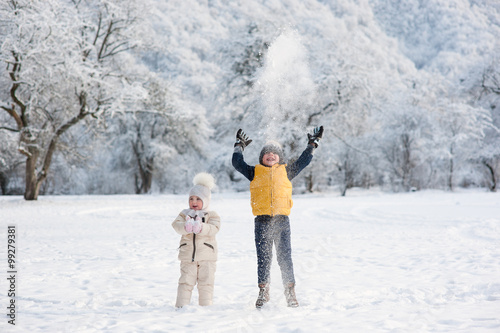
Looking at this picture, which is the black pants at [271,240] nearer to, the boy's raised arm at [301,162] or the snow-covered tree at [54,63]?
the boy's raised arm at [301,162]

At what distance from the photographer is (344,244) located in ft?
24.6

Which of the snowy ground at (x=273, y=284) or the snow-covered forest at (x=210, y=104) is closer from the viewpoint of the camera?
the snowy ground at (x=273, y=284)

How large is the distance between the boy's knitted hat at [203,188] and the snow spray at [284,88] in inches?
701

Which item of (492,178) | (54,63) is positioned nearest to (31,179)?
(54,63)

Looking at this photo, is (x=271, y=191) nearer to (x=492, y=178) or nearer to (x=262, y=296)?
(x=262, y=296)

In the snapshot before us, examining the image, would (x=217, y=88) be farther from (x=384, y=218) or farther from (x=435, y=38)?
(x=435, y=38)

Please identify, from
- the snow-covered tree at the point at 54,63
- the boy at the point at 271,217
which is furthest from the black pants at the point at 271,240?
the snow-covered tree at the point at 54,63

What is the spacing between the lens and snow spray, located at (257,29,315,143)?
869 inches

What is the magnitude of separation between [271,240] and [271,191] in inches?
19.8

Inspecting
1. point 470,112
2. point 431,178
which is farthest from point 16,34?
point 431,178

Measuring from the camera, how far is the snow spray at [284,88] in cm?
2208

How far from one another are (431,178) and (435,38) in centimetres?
5751

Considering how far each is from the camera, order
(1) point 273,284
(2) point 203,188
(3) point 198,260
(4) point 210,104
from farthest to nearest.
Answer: (4) point 210,104 → (1) point 273,284 → (2) point 203,188 → (3) point 198,260

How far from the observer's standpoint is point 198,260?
3.59 meters
